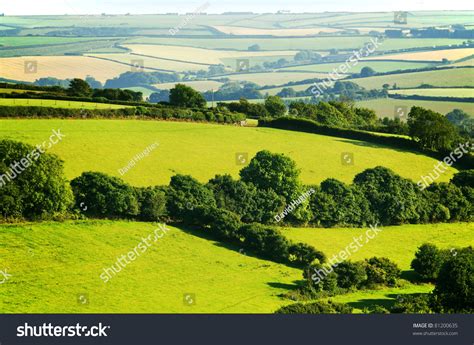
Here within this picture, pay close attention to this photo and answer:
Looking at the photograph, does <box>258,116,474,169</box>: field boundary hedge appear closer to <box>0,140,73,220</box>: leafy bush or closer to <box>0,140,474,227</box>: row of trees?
<box>0,140,474,227</box>: row of trees

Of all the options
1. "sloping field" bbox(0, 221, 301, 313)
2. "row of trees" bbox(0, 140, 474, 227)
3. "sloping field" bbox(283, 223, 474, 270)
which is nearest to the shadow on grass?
"sloping field" bbox(0, 221, 301, 313)

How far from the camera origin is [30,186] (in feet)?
209

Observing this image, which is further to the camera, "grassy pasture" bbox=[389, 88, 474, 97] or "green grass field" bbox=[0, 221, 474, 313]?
"grassy pasture" bbox=[389, 88, 474, 97]

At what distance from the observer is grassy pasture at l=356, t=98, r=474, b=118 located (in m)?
158

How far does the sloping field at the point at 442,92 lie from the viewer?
566 feet

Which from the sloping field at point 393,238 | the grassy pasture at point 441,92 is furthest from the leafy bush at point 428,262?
the grassy pasture at point 441,92

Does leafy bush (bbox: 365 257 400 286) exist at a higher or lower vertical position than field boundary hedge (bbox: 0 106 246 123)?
lower

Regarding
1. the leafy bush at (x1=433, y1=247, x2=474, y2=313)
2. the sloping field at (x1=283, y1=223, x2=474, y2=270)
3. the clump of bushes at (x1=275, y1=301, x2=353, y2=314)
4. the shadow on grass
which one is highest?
the leafy bush at (x1=433, y1=247, x2=474, y2=313)

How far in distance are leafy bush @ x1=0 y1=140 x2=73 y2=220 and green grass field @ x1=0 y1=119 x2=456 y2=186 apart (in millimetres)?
10452

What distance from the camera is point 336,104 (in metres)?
131

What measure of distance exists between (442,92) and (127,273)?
130044 mm

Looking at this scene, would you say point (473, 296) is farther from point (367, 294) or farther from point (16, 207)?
point (16, 207)

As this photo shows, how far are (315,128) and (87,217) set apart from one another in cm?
4644

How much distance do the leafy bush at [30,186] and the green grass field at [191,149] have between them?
1045cm
